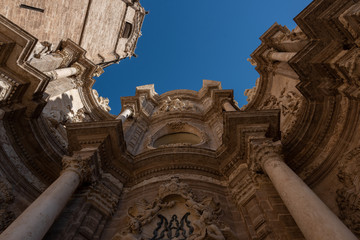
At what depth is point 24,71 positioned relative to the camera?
873cm

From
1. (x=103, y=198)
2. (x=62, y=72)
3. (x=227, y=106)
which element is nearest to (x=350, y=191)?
(x=103, y=198)

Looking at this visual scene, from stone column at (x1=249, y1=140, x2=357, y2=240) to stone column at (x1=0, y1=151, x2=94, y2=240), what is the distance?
4.76 metres

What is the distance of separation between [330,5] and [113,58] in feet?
60.7

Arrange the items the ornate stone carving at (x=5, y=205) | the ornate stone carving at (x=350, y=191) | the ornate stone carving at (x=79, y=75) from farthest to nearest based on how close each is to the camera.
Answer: the ornate stone carving at (x=79, y=75) → the ornate stone carving at (x=5, y=205) → the ornate stone carving at (x=350, y=191)

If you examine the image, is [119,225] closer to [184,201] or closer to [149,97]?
[184,201]

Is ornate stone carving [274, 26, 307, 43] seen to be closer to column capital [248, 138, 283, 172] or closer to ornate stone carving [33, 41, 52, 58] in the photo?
column capital [248, 138, 283, 172]

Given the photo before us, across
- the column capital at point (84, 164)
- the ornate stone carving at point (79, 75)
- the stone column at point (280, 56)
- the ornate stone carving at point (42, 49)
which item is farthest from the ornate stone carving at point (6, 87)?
the stone column at point (280, 56)

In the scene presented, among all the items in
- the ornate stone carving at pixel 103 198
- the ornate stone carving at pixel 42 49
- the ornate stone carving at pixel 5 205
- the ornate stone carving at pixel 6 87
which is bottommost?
the ornate stone carving at pixel 5 205

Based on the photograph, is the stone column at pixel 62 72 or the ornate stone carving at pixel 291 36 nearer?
the stone column at pixel 62 72

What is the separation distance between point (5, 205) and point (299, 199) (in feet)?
23.6

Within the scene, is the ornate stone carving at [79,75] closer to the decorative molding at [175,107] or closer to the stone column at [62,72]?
the stone column at [62,72]

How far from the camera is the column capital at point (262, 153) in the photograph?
24.4 feet

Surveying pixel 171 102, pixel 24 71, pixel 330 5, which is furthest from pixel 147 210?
pixel 171 102

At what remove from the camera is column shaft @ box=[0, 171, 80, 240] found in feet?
16.5
